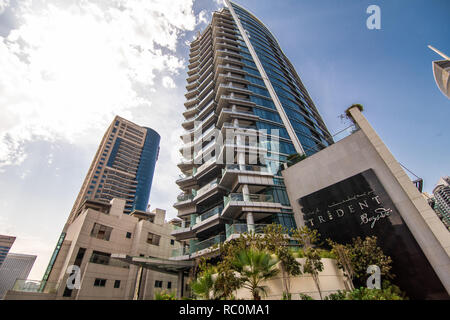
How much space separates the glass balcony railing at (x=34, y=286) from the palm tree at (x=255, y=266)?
1016 inches

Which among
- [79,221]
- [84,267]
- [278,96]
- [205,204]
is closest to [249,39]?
[278,96]

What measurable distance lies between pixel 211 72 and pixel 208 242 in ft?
118

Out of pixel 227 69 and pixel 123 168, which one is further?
pixel 123 168

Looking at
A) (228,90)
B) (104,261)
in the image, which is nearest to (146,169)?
(104,261)

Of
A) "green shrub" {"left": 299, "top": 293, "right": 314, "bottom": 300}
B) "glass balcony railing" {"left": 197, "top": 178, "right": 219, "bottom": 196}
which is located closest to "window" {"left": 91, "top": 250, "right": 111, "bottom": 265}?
"glass balcony railing" {"left": 197, "top": 178, "right": 219, "bottom": 196}

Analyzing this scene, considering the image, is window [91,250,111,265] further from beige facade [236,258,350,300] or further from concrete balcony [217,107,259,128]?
concrete balcony [217,107,259,128]

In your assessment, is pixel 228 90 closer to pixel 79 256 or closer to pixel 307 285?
pixel 307 285

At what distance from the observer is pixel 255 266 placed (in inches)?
426

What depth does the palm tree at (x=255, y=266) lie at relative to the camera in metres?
10.8

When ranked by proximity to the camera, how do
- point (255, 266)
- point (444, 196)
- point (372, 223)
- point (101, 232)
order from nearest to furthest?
point (255, 266)
point (372, 223)
point (101, 232)
point (444, 196)

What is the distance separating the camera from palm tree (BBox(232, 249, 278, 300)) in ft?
35.5

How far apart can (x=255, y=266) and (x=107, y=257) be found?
90.1 feet

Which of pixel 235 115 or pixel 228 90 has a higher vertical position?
pixel 228 90
